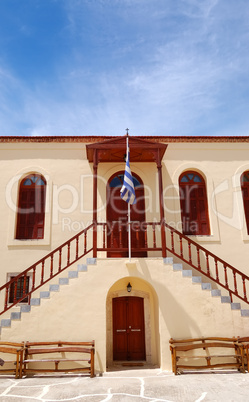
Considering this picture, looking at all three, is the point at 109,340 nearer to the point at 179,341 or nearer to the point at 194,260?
the point at 179,341

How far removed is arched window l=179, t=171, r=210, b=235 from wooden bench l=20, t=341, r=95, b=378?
4941 millimetres

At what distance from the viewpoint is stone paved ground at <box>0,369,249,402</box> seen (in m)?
5.59

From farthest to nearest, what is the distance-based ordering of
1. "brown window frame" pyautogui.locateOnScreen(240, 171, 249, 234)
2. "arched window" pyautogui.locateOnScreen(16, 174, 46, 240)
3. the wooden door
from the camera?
"brown window frame" pyautogui.locateOnScreen(240, 171, 249, 234), "arched window" pyautogui.locateOnScreen(16, 174, 46, 240), the wooden door

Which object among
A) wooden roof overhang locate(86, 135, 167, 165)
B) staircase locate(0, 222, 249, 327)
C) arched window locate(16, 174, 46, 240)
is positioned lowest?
staircase locate(0, 222, 249, 327)

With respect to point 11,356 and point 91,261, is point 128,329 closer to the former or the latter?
point 91,261

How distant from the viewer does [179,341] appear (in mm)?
7754

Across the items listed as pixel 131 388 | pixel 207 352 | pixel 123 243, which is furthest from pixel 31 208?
pixel 207 352

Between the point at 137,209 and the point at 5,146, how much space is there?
5.07 metres

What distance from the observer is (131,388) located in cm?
627

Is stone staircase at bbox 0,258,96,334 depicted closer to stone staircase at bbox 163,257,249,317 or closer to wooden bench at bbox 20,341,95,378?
wooden bench at bbox 20,341,95,378

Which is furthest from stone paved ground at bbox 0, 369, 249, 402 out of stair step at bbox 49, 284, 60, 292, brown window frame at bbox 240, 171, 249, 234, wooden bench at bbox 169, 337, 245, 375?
brown window frame at bbox 240, 171, 249, 234

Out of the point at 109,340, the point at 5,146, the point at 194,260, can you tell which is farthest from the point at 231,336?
the point at 5,146

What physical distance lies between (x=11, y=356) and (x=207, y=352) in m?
4.72

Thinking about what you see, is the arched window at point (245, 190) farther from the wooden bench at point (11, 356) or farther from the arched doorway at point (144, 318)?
the wooden bench at point (11, 356)
